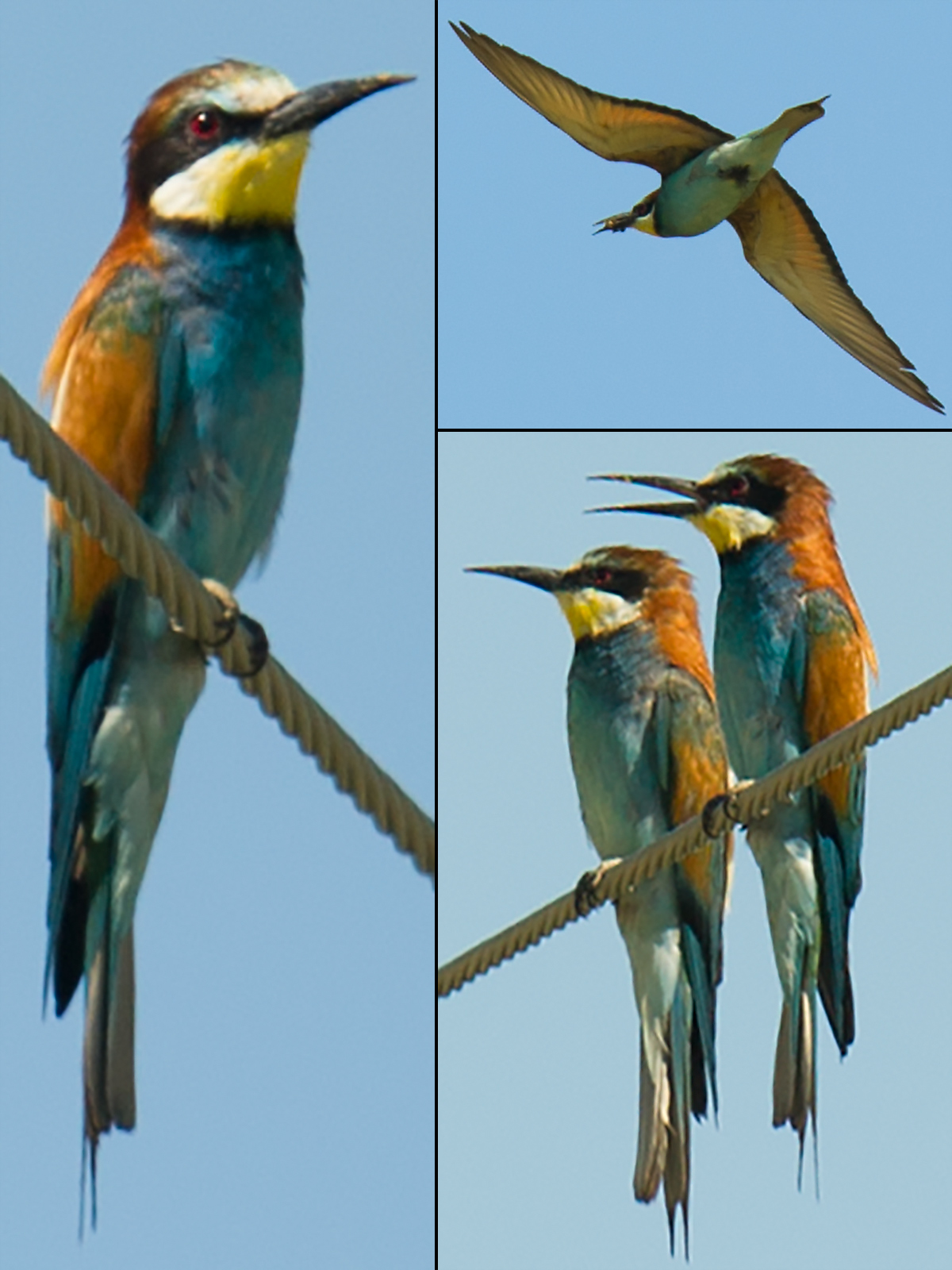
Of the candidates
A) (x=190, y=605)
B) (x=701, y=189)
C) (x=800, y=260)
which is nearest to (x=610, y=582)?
(x=701, y=189)

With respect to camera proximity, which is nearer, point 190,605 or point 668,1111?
point 190,605

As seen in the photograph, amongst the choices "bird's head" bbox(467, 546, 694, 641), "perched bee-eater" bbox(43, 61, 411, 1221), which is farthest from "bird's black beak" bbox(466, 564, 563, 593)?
"perched bee-eater" bbox(43, 61, 411, 1221)

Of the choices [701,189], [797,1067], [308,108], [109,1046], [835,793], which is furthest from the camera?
[701,189]

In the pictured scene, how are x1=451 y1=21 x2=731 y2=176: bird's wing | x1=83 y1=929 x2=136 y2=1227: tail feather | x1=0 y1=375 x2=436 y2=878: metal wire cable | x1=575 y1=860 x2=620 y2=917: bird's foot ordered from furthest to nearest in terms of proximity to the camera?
x1=451 y1=21 x2=731 y2=176: bird's wing, x1=575 y1=860 x2=620 y2=917: bird's foot, x1=83 y1=929 x2=136 y2=1227: tail feather, x1=0 y1=375 x2=436 y2=878: metal wire cable

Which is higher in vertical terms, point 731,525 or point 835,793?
point 731,525

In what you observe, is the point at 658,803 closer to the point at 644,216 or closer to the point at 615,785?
the point at 615,785

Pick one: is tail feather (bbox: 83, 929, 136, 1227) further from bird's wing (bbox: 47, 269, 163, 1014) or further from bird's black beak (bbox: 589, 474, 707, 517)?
bird's black beak (bbox: 589, 474, 707, 517)

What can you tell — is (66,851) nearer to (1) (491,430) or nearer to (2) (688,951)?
(1) (491,430)
